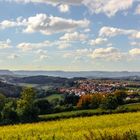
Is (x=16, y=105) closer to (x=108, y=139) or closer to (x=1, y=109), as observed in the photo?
(x=1, y=109)

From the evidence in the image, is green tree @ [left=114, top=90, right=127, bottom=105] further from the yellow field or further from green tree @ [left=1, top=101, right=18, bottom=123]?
the yellow field

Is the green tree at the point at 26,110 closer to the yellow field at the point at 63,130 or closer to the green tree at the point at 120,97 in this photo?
the yellow field at the point at 63,130

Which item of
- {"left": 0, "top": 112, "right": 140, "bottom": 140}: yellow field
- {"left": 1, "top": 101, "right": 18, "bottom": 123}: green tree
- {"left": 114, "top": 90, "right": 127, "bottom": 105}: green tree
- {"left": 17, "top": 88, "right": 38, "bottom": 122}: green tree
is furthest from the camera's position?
{"left": 114, "top": 90, "right": 127, "bottom": 105}: green tree

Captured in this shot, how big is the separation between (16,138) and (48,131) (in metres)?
4.91

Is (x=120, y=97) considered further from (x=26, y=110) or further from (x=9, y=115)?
(x=9, y=115)

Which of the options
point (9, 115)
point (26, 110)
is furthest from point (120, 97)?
point (9, 115)

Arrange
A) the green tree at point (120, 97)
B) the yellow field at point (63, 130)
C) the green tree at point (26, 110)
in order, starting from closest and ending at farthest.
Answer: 1. the yellow field at point (63, 130)
2. the green tree at point (26, 110)
3. the green tree at point (120, 97)

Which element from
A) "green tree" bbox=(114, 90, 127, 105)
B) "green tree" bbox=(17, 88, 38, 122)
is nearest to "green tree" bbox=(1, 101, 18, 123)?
"green tree" bbox=(17, 88, 38, 122)

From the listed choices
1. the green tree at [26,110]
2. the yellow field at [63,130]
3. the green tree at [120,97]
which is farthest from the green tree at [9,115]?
the green tree at [120,97]

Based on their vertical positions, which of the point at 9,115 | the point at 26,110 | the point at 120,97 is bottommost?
the point at 9,115

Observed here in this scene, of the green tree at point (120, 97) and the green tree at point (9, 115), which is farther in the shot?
the green tree at point (120, 97)

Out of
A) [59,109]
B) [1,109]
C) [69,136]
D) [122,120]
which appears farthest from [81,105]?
[69,136]

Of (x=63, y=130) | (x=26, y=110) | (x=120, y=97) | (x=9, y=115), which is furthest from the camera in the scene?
(x=120, y=97)

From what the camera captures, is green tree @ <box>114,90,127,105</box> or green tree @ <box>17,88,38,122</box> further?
green tree @ <box>114,90,127,105</box>
